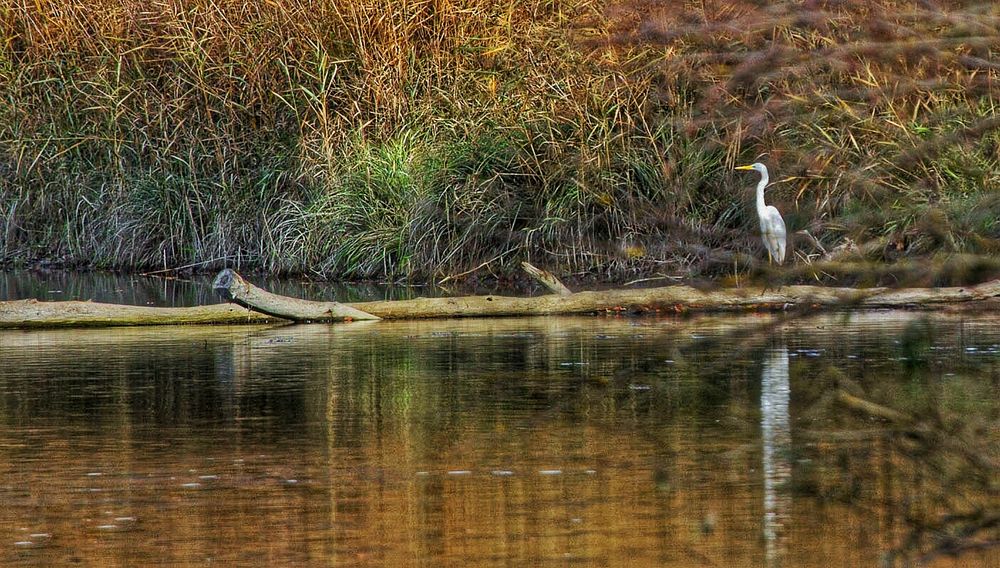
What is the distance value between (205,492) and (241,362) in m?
5.34

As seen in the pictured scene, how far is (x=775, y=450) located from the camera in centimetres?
811

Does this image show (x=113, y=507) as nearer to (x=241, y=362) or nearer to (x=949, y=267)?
(x=949, y=267)

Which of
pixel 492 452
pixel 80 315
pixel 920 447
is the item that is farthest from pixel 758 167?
pixel 920 447

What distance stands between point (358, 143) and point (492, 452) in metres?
13.9

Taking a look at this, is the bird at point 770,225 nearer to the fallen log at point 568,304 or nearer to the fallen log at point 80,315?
the fallen log at point 568,304

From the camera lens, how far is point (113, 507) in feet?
23.6

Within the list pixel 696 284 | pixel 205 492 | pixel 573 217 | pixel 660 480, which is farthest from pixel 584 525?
pixel 573 217

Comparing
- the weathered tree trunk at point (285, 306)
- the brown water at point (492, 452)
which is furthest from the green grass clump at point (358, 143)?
the brown water at point (492, 452)

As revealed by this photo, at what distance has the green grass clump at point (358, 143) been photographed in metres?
20.2

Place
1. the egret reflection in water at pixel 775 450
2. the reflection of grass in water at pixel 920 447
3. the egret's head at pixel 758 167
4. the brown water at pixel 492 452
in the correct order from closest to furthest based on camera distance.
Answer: the reflection of grass in water at pixel 920 447, the brown water at pixel 492 452, the egret reflection in water at pixel 775 450, the egret's head at pixel 758 167

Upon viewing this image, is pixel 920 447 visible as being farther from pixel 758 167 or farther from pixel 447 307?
pixel 758 167

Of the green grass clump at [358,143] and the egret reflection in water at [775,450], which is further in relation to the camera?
the green grass clump at [358,143]

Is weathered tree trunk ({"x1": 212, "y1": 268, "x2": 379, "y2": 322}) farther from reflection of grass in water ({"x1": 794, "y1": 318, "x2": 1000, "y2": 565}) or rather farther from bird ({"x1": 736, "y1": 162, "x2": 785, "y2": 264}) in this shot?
reflection of grass in water ({"x1": 794, "y1": 318, "x2": 1000, "y2": 565})

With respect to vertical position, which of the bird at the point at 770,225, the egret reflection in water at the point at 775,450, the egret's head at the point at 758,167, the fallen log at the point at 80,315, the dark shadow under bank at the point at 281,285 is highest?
the egret's head at the point at 758,167
